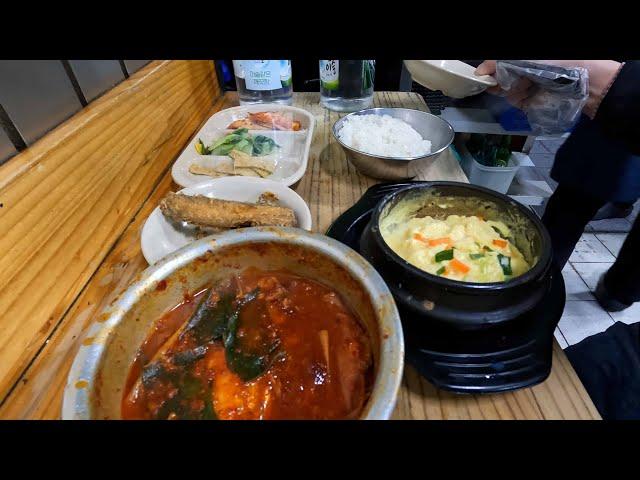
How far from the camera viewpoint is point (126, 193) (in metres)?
1.45

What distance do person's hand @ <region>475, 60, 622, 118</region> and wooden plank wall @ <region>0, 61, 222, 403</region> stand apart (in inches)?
71.9

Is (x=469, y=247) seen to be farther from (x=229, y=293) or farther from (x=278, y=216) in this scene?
(x=229, y=293)

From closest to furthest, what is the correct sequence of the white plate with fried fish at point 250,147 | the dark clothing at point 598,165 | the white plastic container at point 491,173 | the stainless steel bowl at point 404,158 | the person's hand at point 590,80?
the stainless steel bowl at point 404,158 → the white plate with fried fish at point 250,147 → the person's hand at point 590,80 → the dark clothing at point 598,165 → the white plastic container at point 491,173

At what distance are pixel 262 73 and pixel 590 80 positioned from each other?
185 centimetres

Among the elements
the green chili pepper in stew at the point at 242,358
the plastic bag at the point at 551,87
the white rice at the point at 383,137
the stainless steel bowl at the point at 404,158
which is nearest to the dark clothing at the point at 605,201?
the plastic bag at the point at 551,87

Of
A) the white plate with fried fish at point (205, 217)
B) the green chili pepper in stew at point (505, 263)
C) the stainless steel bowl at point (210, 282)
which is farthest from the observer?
the white plate with fried fish at point (205, 217)

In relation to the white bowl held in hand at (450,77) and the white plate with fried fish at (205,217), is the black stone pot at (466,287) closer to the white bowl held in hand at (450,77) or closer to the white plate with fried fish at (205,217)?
the white plate with fried fish at (205,217)

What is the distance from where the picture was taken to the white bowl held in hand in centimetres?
187

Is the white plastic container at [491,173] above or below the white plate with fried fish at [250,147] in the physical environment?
below

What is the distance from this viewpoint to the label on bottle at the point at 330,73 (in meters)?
2.30

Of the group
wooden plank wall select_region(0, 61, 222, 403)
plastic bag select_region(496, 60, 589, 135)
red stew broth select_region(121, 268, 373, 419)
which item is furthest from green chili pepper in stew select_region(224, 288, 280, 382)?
plastic bag select_region(496, 60, 589, 135)

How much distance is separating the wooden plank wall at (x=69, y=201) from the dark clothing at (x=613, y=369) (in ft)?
6.10

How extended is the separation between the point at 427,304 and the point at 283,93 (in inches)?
80.1
